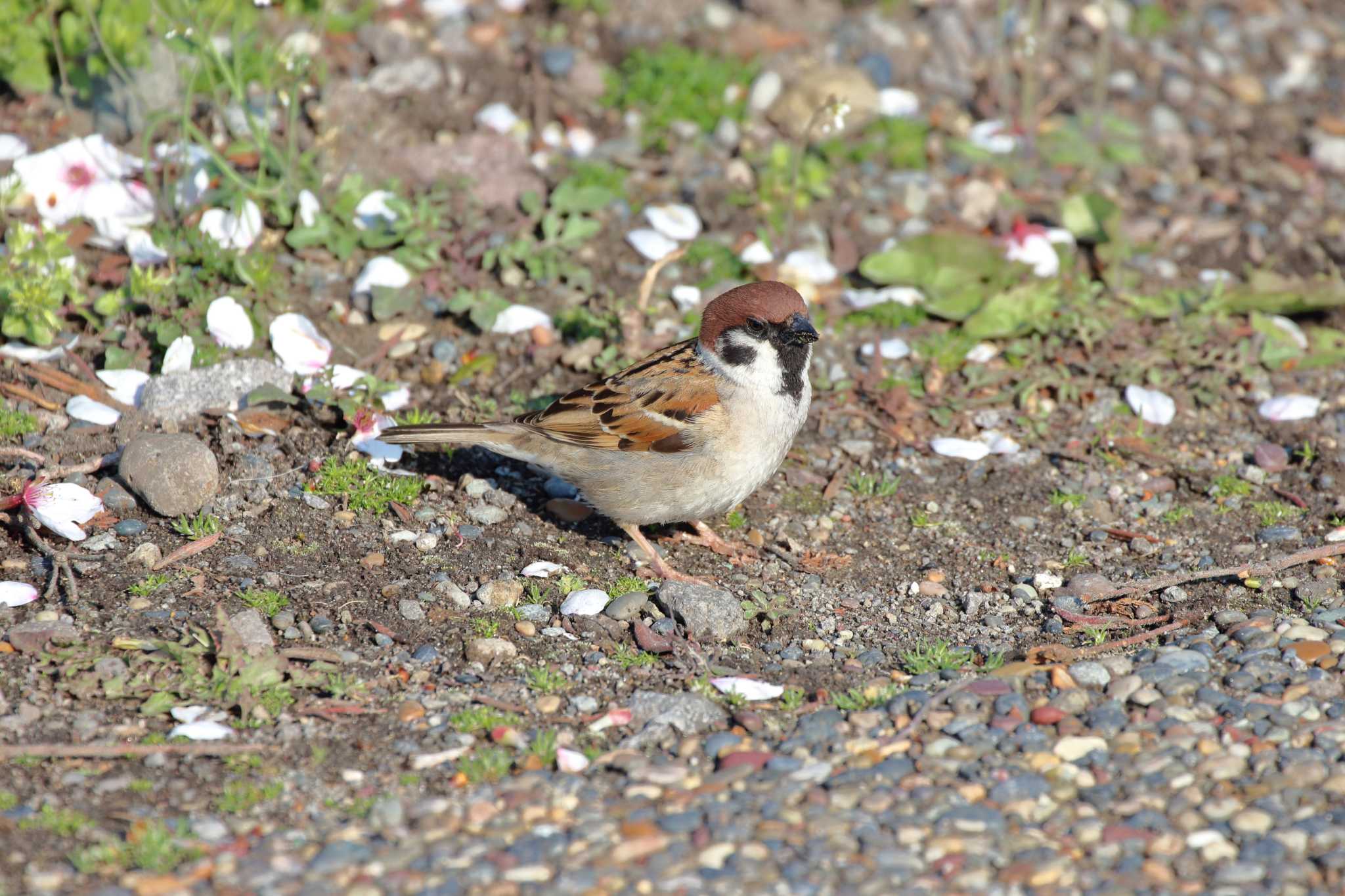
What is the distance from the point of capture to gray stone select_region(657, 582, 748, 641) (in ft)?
14.4

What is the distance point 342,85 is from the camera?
688 centimetres

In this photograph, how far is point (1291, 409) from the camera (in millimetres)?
5730

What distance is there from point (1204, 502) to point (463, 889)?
3.34 m

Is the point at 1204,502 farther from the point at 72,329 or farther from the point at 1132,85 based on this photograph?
the point at 72,329

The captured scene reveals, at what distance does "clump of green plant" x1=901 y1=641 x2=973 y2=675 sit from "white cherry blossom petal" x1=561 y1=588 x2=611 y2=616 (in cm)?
98

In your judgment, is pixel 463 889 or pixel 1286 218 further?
pixel 1286 218

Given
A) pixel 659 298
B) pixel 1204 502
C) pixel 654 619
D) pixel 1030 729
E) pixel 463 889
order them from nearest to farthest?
pixel 463 889
pixel 1030 729
pixel 654 619
pixel 1204 502
pixel 659 298

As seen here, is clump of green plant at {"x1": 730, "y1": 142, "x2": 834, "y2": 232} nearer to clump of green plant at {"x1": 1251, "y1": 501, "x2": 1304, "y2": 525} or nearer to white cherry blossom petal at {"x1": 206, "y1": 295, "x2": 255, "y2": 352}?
white cherry blossom petal at {"x1": 206, "y1": 295, "x2": 255, "y2": 352}

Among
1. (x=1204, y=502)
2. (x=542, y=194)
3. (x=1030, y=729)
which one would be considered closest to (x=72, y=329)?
(x=542, y=194)

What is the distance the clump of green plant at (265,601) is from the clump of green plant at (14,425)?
4.45 feet

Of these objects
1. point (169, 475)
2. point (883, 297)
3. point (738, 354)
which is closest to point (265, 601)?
point (169, 475)

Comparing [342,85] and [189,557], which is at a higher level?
[342,85]

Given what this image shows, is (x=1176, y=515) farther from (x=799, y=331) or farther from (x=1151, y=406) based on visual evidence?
(x=799, y=331)

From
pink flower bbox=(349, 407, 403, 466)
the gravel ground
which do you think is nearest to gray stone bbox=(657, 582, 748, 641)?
the gravel ground
